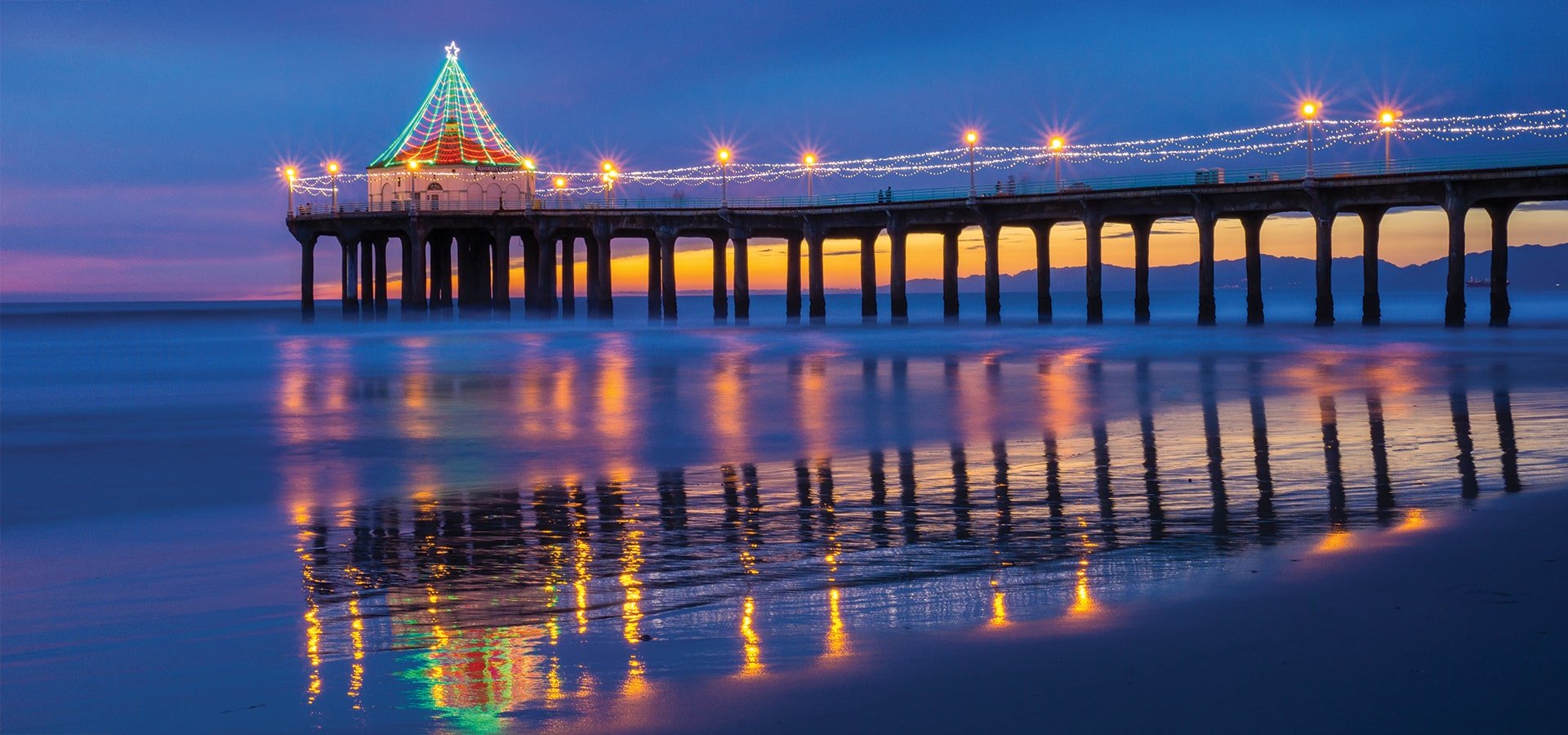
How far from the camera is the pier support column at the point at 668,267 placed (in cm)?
6188

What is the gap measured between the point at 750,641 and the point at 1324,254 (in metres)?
44.6

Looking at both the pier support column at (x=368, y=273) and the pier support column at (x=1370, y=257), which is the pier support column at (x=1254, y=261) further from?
the pier support column at (x=368, y=273)

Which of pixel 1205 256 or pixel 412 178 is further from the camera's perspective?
pixel 412 178

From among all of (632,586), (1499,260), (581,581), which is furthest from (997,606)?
(1499,260)

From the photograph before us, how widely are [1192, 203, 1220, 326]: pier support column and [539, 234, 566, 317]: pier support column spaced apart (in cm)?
2837

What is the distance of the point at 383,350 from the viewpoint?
42438 mm

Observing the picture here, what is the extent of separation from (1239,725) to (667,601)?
2.95 metres

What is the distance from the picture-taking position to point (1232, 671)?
559 centimetres

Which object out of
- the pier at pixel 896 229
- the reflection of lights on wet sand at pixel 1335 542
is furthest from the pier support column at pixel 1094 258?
the reflection of lights on wet sand at pixel 1335 542

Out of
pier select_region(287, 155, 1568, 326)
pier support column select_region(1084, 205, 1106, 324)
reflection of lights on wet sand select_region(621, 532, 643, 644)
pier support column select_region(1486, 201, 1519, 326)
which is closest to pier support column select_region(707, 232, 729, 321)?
pier select_region(287, 155, 1568, 326)

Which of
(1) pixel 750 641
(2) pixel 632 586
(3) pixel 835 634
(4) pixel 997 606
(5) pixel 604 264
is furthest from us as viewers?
(5) pixel 604 264

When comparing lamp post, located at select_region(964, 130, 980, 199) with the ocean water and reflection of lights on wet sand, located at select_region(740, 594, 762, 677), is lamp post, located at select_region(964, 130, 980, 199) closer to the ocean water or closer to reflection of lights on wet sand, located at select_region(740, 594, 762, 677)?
the ocean water

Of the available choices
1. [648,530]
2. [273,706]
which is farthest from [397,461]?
[273,706]

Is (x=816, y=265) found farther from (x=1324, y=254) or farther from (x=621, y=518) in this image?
(x=621, y=518)
